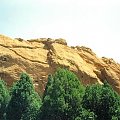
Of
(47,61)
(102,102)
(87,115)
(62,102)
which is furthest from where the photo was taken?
(47,61)

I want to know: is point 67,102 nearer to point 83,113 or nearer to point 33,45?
point 83,113

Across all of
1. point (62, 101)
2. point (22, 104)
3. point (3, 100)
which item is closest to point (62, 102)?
point (62, 101)

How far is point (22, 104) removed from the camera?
5447 centimetres

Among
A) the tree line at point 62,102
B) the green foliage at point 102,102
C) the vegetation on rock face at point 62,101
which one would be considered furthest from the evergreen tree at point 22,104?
the green foliage at point 102,102

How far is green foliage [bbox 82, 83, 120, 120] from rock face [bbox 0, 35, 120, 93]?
17276 mm

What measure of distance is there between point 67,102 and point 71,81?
222 centimetres

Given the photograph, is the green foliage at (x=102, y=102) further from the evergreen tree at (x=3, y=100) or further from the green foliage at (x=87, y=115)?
the evergreen tree at (x=3, y=100)

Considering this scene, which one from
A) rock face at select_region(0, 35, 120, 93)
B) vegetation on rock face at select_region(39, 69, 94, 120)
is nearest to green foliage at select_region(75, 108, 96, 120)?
vegetation on rock face at select_region(39, 69, 94, 120)

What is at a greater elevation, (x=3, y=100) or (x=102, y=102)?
(x=3, y=100)

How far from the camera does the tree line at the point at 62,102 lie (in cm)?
4900

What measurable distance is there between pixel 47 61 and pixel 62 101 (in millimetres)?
17901

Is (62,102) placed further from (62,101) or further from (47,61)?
(47,61)

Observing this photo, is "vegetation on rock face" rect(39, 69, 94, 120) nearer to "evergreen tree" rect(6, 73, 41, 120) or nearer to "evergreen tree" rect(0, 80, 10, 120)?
"evergreen tree" rect(6, 73, 41, 120)

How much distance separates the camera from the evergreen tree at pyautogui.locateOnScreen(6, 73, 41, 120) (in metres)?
54.0
